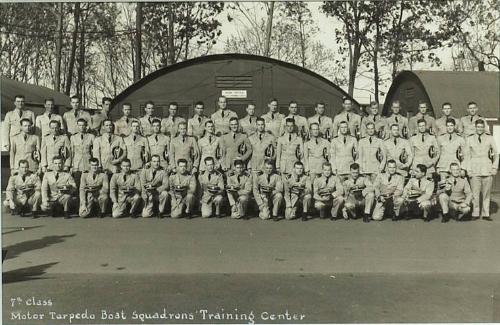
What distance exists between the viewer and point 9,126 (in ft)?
29.9

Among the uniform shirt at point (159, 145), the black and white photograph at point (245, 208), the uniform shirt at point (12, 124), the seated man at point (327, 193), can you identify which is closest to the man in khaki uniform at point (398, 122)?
the black and white photograph at point (245, 208)

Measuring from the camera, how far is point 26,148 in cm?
888

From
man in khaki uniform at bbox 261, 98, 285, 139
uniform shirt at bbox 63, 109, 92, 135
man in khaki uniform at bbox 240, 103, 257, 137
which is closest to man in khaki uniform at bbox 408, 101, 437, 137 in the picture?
man in khaki uniform at bbox 261, 98, 285, 139

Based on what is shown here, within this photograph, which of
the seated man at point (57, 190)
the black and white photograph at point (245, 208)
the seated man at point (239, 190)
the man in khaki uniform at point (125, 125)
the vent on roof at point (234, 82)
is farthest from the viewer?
the vent on roof at point (234, 82)

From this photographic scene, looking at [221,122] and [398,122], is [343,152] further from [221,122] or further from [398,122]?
[221,122]

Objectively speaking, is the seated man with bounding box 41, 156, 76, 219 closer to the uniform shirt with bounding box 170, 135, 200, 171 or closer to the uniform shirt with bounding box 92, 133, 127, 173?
the uniform shirt with bounding box 92, 133, 127, 173

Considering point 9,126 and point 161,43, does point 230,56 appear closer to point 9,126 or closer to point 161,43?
point 9,126

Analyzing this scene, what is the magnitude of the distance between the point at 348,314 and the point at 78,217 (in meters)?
5.48

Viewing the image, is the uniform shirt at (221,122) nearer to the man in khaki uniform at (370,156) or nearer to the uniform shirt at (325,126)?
the uniform shirt at (325,126)

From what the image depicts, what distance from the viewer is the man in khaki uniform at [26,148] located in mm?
8875

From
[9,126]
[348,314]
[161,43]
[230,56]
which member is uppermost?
[161,43]

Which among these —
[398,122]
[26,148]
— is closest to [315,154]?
[398,122]

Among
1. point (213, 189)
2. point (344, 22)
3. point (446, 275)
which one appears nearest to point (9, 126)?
point (213, 189)

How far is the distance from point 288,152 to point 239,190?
3.82 feet
